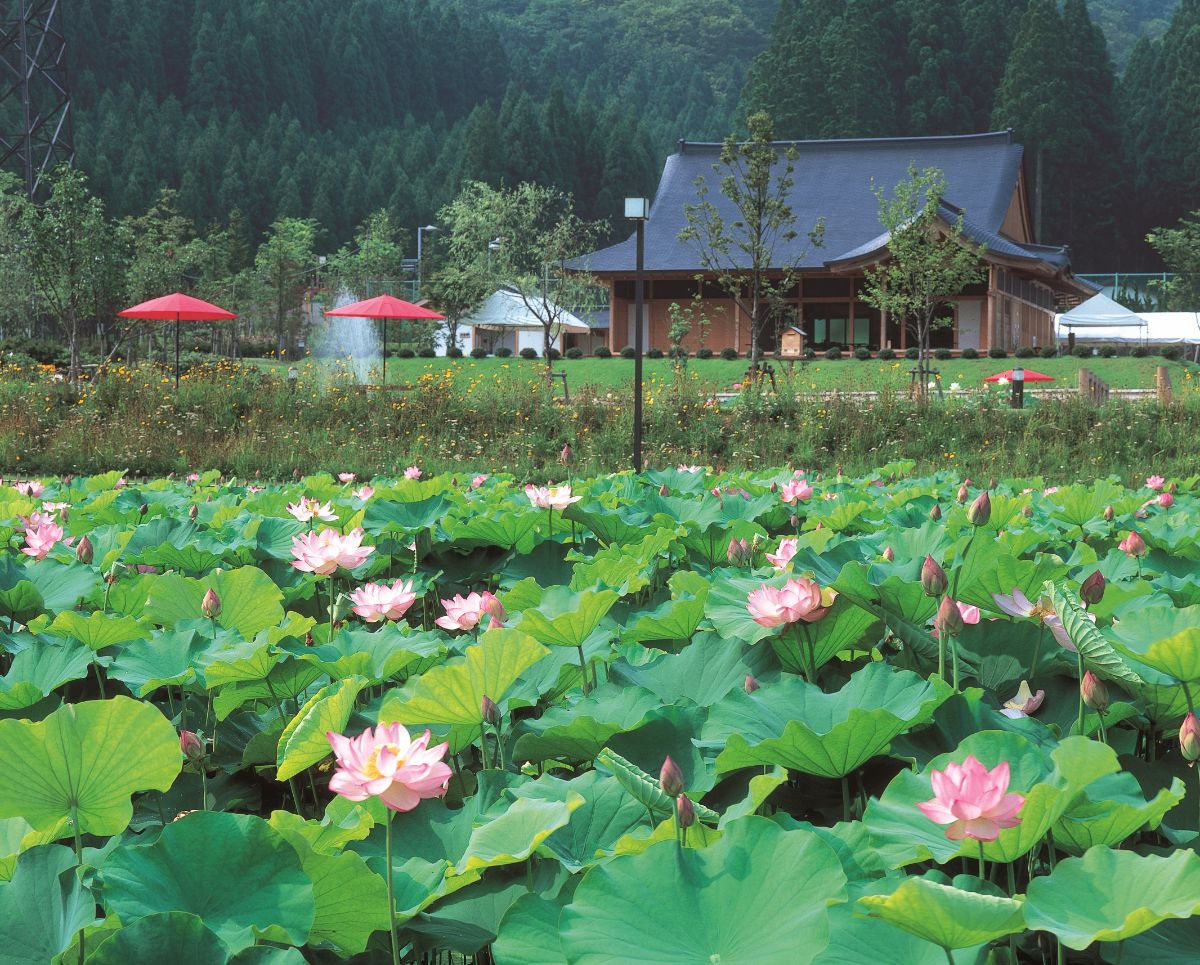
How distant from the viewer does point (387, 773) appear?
0.91 metres

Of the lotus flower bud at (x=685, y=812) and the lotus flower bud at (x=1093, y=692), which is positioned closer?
the lotus flower bud at (x=685, y=812)

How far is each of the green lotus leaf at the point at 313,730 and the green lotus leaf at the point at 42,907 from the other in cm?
30

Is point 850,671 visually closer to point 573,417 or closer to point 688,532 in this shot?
point 688,532

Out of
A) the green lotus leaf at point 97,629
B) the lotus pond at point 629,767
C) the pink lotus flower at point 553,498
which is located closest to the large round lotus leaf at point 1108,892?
→ the lotus pond at point 629,767

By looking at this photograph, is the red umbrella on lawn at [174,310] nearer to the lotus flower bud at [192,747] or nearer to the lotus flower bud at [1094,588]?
the lotus flower bud at [192,747]

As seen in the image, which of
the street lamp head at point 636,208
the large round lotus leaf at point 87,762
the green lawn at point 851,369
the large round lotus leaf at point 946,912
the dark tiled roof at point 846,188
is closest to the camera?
the large round lotus leaf at point 946,912

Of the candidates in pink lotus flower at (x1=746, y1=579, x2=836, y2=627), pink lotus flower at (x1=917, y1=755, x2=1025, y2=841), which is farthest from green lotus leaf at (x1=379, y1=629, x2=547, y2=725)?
pink lotus flower at (x1=917, y1=755, x2=1025, y2=841)

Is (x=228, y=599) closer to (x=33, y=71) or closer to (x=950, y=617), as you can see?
(x=950, y=617)

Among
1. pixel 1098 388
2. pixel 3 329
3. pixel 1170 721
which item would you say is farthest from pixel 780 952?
pixel 3 329

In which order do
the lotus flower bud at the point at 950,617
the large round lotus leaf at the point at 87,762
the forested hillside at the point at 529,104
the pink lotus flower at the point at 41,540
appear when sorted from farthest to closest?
the forested hillside at the point at 529,104
the pink lotus flower at the point at 41,540
the lotus flower bud at the point at 950,617
the large round lotus leaf at the point at 87,762

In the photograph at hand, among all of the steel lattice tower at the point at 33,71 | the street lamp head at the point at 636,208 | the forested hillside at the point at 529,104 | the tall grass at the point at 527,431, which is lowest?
the tall grass at the point at 527,431

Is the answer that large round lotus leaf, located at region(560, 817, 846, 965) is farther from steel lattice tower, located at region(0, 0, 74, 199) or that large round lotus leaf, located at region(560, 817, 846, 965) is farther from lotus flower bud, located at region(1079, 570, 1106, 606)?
steel lattice tower, located at region(0, 0, 74, 199)

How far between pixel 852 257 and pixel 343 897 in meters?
30.5

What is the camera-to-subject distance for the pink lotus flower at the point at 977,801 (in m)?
0.80
